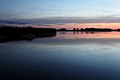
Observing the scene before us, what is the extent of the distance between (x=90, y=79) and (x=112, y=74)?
107 cm

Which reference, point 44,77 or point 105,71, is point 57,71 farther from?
point 105,71

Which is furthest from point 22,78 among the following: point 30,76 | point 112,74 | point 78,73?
point 112,74

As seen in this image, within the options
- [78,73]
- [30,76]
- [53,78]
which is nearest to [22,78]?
[30,76]

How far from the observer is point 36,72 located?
27.0ft

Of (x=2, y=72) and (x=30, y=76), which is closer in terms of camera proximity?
(x=30, y=76)

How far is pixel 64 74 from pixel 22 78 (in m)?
1.46

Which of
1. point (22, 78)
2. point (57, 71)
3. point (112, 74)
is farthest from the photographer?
point (57, 71)

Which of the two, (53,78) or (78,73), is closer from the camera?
(53,78)

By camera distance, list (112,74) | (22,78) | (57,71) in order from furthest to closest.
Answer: (57,71) → (112,74) → (22,78)

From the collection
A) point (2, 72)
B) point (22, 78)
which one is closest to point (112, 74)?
point (22, 78)

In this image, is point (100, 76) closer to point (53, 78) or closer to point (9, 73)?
point (53, 78)

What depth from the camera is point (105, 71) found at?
8.49 metres

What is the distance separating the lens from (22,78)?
7.18 metres

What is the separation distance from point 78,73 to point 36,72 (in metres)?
1.41
